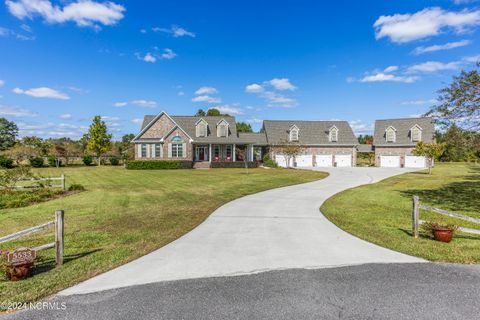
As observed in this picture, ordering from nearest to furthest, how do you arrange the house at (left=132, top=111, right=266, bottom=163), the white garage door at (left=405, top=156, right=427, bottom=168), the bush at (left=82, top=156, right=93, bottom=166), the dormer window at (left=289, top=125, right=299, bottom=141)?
the house at (left=132, top=111, right=266, bottom=163) → the white garage door at (left=405, top=156, right=427, bottom=168) → the bush at (left=82, top=156, right=93, bottom=166) → the dormer window at (left=289, top=125, right=299, bottom=141)

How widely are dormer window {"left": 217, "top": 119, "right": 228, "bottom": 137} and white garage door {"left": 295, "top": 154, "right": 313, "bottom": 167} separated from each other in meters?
12.7

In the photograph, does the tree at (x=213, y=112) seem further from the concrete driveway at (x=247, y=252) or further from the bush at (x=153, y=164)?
the concrete driveway at (x=247, y=252)

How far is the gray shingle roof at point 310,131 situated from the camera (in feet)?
150

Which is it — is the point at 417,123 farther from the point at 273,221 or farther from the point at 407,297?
the point at 407,297

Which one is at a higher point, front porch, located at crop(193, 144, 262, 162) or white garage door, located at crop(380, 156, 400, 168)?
front porch, located at crop(193, 144, 262, 162)

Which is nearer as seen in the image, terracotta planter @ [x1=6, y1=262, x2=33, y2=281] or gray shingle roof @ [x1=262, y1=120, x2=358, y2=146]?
terracotta planter @ [x1=6, y1=262, x2=33, y2=281]

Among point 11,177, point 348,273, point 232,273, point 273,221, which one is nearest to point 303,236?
point 273,221

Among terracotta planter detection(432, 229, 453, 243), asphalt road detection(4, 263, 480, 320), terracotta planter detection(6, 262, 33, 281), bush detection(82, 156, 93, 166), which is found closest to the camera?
asphalt road detection(4, 263, 480, 320)

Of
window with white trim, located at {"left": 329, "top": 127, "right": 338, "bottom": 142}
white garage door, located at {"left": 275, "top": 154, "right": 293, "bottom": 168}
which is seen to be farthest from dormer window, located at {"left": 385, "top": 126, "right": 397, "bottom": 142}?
white garage door, located at {"left": 275, "top": 154, "right": 293, "bottom": 168}

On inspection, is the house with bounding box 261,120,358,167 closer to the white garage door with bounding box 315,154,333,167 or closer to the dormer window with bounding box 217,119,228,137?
the white garage door with bounding box 315,154,333,167

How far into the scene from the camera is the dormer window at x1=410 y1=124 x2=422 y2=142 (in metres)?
43.5

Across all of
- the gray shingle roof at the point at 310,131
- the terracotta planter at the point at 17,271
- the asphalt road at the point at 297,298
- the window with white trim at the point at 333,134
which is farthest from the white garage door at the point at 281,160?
the terracotta planter at the point at 17,271

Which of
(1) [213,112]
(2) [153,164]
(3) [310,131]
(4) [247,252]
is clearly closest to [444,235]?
(4) [247,252]

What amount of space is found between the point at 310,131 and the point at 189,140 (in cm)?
2122
